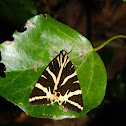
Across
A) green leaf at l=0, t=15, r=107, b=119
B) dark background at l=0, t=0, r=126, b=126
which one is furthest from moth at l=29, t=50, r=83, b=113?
dark background at l=0, t=0, r=126, b=126

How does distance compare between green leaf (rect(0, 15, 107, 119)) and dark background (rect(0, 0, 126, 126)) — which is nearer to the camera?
green leaf (rect(0, 15, 107, 119))

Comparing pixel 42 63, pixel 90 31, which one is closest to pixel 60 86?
pixel 42 63

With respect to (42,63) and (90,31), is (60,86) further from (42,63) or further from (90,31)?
(90,31)

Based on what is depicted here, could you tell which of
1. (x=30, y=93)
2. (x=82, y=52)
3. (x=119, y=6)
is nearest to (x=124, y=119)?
(x=82, y=52)

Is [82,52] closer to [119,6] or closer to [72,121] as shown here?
[72,121]

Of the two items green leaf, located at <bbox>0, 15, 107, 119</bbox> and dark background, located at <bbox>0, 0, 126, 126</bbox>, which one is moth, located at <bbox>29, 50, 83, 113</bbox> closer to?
green leaf, located at <bbox>0, 15, 107, 119</bbox>

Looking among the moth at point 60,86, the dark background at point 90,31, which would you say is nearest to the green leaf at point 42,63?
the moth at point 60,86
